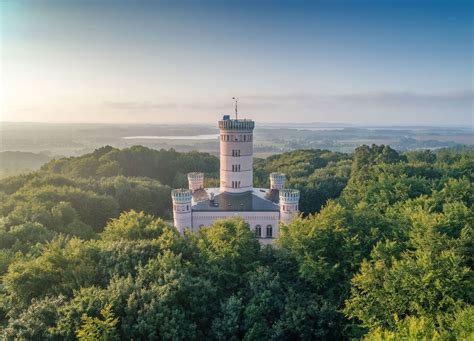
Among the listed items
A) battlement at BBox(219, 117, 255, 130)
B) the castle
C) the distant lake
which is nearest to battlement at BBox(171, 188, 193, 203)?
the castle

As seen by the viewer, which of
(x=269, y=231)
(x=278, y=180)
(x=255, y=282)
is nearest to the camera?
(x=255, y=282)

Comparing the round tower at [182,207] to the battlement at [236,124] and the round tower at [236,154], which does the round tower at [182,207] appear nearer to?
the round tower at [236,154]

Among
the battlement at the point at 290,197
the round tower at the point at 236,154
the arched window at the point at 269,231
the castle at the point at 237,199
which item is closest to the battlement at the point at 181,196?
the castle at the point at 237,199

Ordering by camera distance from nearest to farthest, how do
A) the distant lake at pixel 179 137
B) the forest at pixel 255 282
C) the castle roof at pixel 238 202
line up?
1. the forest at pixel 255 282
2. the castle roof at pixel 238 202
3. the distant lake at pixel 179 137

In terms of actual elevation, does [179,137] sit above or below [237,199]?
above

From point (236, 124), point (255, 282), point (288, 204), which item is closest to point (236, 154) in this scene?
point (236, 124)

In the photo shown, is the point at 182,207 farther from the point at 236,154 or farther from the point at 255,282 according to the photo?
the point at 255,282

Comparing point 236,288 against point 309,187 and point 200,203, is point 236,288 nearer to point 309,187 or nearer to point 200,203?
point 200,203

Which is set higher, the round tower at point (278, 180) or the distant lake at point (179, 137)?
the distant lake at point (179, 137)
